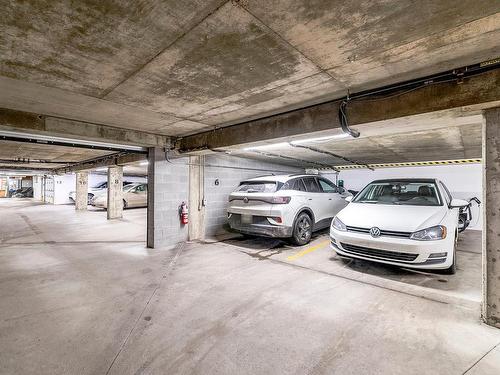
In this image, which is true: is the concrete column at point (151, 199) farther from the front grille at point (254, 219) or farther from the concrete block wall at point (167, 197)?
the front grille at point (254, 219)

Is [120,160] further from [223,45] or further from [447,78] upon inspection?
[447,78]

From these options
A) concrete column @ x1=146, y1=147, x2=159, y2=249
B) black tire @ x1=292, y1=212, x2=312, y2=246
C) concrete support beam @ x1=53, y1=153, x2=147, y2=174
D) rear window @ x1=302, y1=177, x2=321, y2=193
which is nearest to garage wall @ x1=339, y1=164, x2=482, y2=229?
rear window @ x1=302, y1=177, x2=321, y2=193

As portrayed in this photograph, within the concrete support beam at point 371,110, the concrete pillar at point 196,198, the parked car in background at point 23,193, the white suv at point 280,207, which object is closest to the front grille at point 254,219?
the white suv at point 280,207

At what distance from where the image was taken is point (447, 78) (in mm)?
2682

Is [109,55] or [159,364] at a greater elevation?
[109,55]

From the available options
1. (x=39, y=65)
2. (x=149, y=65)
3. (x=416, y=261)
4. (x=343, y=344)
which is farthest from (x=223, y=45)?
(x=416, y=261)

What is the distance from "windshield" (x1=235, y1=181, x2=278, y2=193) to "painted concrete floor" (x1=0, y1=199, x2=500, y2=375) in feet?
5.25

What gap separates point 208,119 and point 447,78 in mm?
3338

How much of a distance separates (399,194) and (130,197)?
12873 mm

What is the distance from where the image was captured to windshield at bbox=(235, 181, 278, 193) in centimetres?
576

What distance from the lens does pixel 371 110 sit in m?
3.26

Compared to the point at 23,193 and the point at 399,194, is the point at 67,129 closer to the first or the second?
the point at 399,194

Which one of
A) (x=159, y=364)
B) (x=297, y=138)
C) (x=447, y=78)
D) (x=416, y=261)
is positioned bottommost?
(x=159, y=364)

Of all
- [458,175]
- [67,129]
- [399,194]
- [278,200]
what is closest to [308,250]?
[278,200]
